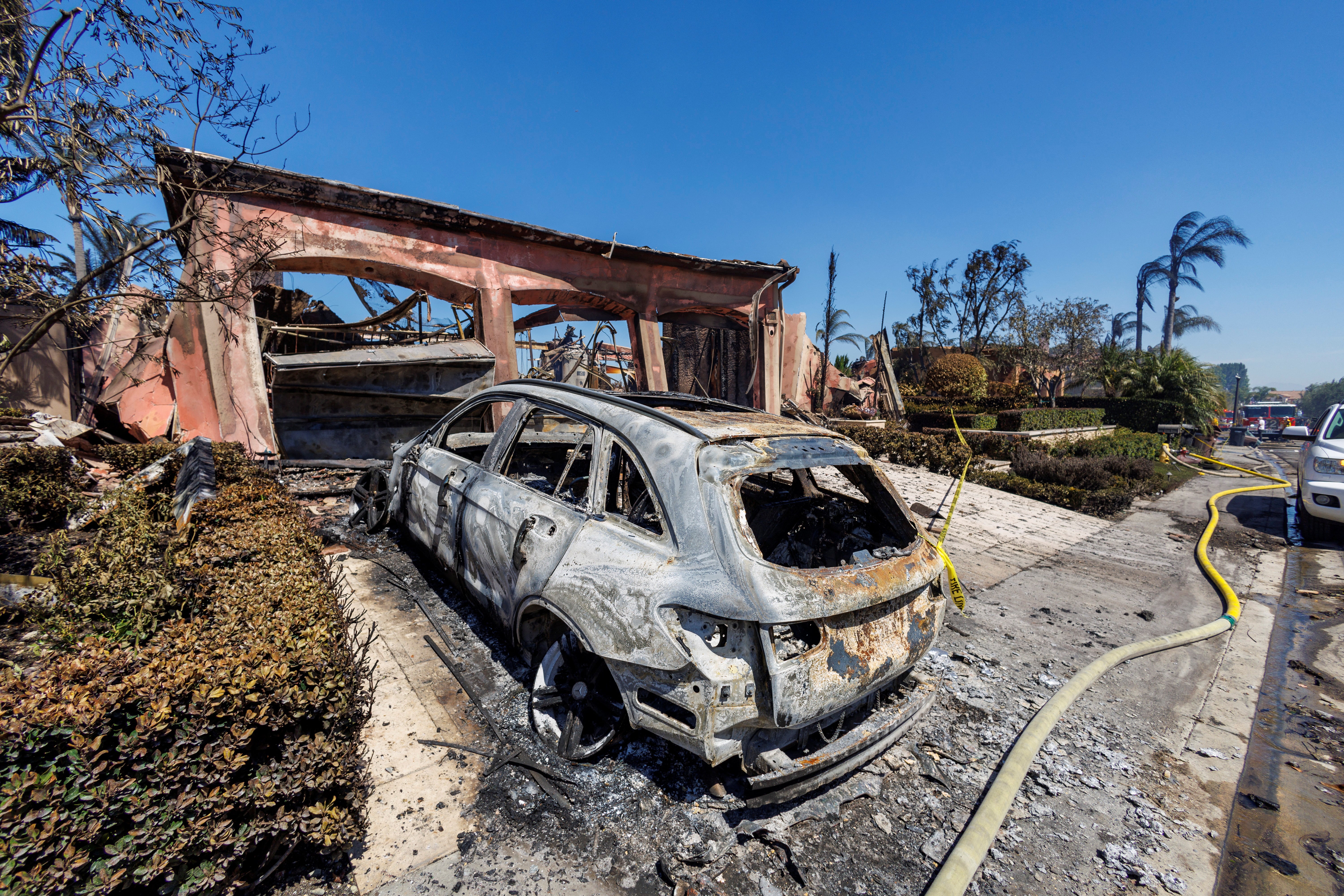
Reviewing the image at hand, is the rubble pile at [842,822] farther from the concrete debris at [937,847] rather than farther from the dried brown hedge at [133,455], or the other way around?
the dried brown hedge at [133,455]

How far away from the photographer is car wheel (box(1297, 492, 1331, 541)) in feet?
22.3

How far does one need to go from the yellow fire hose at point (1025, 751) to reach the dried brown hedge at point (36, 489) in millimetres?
7132

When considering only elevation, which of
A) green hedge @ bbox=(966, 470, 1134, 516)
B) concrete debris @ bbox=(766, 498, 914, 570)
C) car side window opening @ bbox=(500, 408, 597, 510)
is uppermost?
car side window opening @ bbox=(500, 408, 597, 510)

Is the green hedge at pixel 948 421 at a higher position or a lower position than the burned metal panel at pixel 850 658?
higher

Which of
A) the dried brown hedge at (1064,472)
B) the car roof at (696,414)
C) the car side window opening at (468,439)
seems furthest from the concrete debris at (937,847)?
the dried brown hedge at (1064,472)

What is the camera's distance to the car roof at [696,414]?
8.13ft

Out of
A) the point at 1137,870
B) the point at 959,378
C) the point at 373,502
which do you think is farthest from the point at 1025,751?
the point at 959,378

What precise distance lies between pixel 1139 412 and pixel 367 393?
2337 centimetres

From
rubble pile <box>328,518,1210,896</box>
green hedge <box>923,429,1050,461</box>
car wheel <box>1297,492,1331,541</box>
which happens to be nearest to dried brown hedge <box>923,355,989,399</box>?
green hedge <box>923,429,1050,461</box>

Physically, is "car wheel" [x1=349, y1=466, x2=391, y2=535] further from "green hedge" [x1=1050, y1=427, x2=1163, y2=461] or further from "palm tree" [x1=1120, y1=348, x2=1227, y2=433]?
"palm tree" [x1=1120, y1=348, x2=1227, y2=433]

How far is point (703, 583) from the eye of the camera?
205cm

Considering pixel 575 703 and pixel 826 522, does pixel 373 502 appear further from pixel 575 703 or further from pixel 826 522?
pixel 826 522

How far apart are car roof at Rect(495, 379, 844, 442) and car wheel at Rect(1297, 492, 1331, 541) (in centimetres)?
822

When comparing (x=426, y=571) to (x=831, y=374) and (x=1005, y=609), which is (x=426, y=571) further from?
(x=831, y=374)
